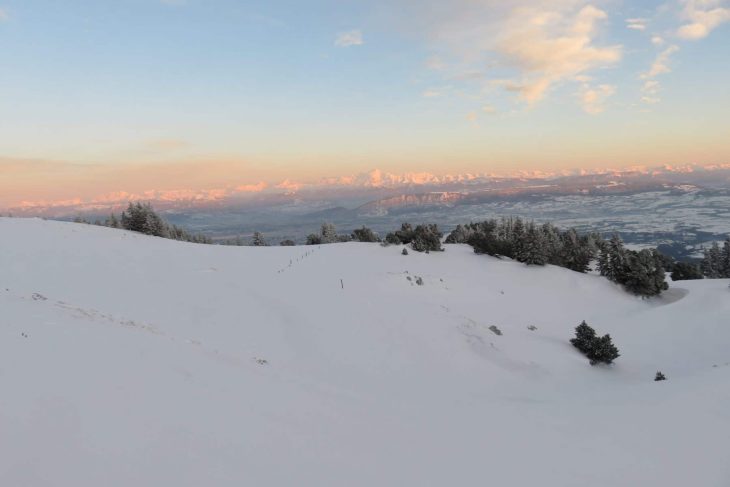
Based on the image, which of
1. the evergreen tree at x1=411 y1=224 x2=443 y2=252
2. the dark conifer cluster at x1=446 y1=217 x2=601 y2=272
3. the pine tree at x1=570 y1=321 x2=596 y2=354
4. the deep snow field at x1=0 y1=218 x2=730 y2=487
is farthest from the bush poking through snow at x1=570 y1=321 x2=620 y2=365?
the evergreen tree at x1=411 y1=224 x2=443 y2=252

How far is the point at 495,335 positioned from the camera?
26000 mm

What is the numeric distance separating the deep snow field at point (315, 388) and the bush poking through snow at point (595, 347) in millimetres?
706

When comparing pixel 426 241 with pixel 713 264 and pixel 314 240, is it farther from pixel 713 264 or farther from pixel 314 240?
pixel 713 264

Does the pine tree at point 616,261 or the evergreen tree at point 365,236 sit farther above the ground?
the evergreen tree at point 365,236

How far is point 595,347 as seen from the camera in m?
25.0

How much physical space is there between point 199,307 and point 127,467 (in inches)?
700

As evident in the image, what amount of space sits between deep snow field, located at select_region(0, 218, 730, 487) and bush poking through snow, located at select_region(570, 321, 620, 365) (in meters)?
0.71

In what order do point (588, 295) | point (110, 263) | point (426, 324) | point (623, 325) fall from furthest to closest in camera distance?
point (588, 295) → point (623, 325) → point (110, 263) → point (426, 324)

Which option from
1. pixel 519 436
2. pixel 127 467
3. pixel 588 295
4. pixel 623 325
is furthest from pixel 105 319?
pixel 588 295

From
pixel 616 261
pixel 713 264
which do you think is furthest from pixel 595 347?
pixel 713 264

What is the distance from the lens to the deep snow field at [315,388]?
672 cm

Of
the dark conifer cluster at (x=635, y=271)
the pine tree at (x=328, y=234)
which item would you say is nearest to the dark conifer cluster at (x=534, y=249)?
the dark conifer cluster at (x=635, y=271)

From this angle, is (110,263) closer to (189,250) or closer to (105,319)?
(189,250)

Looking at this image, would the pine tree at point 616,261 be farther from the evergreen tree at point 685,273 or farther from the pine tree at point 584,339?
the pine tree at point 584,339
